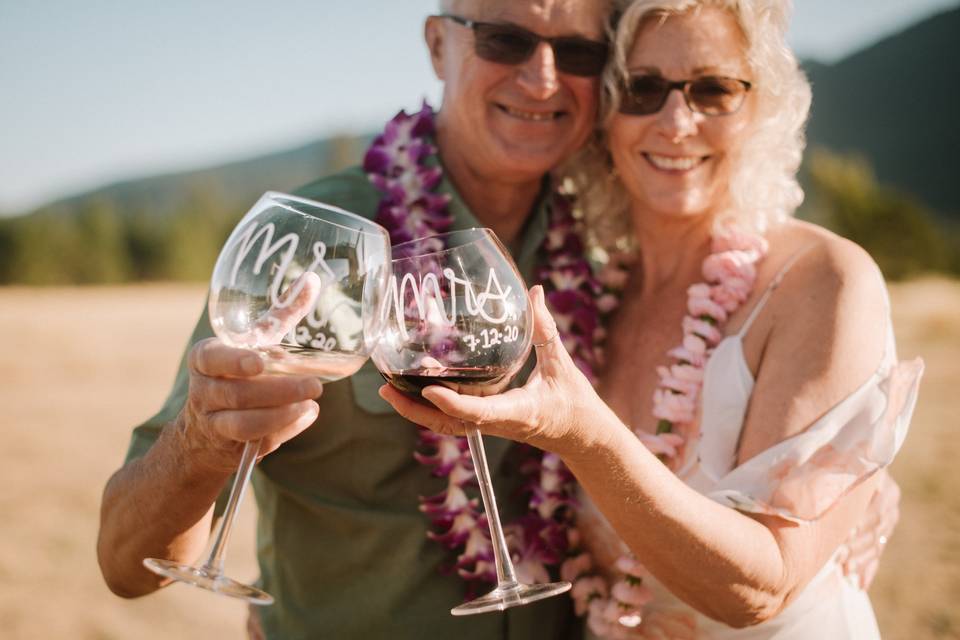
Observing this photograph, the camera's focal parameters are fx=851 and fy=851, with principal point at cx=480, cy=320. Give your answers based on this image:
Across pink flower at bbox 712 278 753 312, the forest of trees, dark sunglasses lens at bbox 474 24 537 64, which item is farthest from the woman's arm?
the forest of trees

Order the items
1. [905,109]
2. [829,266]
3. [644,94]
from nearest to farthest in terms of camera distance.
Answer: [829,266]
[644,94]
[905,109]

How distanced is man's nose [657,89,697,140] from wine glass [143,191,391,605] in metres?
1.41

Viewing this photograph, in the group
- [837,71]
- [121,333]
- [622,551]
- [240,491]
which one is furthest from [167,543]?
[837,71]

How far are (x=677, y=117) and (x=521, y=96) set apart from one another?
0.55 metres

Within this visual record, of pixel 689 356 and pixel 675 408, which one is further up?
pixel 689 356

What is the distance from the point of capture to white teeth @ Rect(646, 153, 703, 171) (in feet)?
9.00

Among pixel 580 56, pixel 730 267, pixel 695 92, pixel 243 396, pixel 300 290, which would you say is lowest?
pixel 730 267

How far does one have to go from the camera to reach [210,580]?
5.32 feet

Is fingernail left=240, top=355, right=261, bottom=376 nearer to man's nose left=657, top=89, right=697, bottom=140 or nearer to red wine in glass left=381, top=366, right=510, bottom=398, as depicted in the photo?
red wine in glass left=381, top=366, right=510, bottom=398

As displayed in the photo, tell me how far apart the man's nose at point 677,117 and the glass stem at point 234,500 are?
5.47 ft

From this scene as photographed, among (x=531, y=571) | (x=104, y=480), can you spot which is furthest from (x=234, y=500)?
(x=104, y=480)

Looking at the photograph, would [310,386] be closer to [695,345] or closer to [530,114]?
[695,345]

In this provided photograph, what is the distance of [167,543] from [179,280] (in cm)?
3506

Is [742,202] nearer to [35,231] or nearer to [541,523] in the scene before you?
[541,523]
